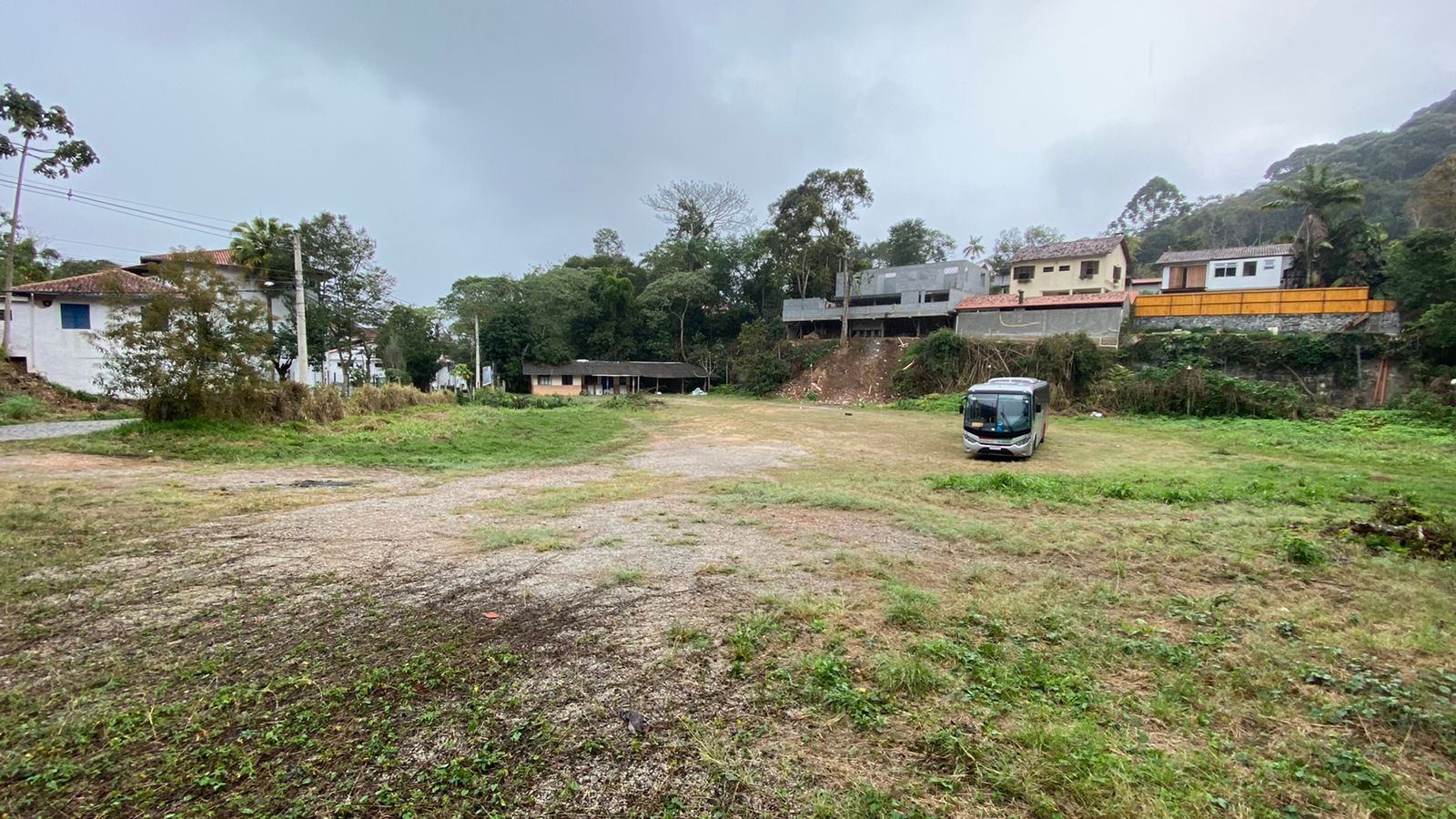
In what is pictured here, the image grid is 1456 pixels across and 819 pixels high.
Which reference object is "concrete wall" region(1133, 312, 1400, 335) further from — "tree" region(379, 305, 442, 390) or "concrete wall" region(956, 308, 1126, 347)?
"tree" region(379, 305, 442, 390)

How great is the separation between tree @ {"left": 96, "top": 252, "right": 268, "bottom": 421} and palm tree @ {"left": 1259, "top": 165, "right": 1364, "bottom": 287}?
50.7 m

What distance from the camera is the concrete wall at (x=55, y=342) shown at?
2581cm

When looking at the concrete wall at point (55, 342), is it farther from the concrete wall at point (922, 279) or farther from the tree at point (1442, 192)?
the tree at point (1442, 192)

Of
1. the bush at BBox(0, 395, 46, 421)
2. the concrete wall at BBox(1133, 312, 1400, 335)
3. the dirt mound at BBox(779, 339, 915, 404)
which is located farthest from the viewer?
the dirt mound at BBox(779, 339, 915, 404)

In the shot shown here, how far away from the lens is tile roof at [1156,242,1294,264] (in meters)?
36.7

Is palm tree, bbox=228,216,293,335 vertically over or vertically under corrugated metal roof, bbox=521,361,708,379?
over

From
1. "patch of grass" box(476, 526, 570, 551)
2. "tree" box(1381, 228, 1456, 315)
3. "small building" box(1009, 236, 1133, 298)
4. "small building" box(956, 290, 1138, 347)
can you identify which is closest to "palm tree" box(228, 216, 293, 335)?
"patch of grass" box(476, 526, 570, 551)

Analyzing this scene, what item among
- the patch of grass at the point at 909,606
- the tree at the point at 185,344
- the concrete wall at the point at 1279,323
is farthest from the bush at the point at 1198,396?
the tree at the point at 185,344

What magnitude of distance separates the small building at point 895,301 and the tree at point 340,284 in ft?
102

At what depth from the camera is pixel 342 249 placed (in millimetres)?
34719

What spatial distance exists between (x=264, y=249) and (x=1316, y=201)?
Answer: 58676mm

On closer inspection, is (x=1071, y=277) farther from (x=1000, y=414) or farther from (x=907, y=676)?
(x=907, y=676)

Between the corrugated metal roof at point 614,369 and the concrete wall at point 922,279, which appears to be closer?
the concrete wall at point 922,279

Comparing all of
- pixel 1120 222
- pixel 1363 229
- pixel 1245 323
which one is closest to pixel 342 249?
pixel 1245 323
